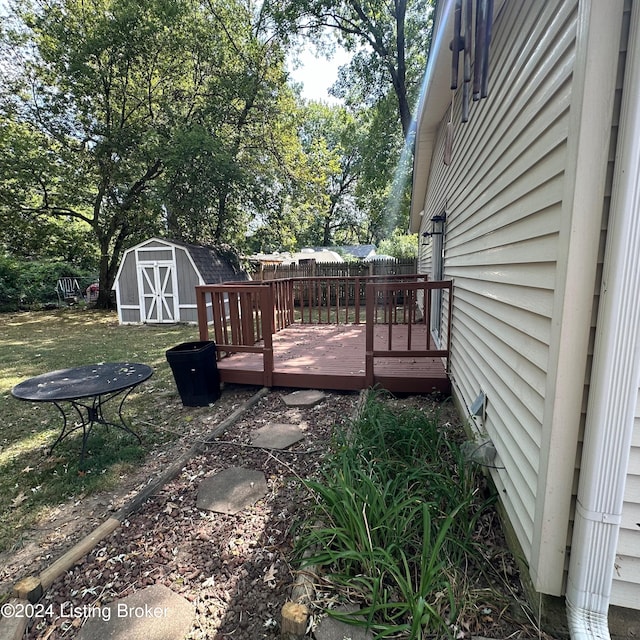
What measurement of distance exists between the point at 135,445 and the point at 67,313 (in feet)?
43.6

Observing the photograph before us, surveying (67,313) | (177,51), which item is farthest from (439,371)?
(67,313)

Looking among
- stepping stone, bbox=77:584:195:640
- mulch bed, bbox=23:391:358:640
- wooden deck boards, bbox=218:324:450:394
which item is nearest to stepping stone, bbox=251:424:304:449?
mulch bed, bbox=23:391:358:640

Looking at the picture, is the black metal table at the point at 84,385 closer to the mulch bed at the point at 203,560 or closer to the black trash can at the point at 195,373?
the black trash can at the point at 195,373

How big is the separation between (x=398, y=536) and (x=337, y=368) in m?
2.88

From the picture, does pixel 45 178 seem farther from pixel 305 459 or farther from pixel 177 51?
pixel 305 459

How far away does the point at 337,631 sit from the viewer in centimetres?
146

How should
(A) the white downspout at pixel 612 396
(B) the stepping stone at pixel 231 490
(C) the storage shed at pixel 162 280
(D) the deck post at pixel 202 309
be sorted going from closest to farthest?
(A) the white downspout at pixel 612 396 < (B) the stepping stone at pixel 231 490 < (D) the deck post at pixel 202 309 < (C) the storage shed at pixel 162 280

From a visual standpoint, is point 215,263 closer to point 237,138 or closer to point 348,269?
point 237,138

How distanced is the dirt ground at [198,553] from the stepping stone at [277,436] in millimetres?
138

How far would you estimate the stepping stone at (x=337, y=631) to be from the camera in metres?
1.44

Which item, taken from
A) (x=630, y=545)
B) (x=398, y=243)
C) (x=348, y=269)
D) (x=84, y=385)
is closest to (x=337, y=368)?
(x=84, y=385)

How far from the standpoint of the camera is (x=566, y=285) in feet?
4.38

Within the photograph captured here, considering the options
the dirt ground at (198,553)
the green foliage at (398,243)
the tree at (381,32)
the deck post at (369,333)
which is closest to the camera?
the dirt ground at (198,553)

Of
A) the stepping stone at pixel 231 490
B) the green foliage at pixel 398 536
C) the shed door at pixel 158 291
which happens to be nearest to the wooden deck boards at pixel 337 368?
the green foliage at pixel 398 536
